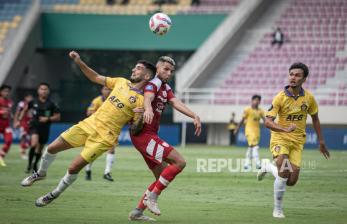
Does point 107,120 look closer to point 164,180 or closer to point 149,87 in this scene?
point 149,87

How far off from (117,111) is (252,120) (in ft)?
50.4

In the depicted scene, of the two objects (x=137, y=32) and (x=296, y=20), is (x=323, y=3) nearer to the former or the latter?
(x=296, y=20)

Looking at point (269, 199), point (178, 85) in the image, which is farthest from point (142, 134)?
point (178, 85)

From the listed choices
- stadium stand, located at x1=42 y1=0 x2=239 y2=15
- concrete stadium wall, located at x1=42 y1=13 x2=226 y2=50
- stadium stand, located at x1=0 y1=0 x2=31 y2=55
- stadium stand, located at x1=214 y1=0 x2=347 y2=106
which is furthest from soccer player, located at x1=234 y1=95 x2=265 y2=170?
stadium stand, located at x1=0 y1=0 x2=31 y2=55

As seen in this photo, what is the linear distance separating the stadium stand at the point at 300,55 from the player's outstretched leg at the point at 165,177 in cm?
3040

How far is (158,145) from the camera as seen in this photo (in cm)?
1217

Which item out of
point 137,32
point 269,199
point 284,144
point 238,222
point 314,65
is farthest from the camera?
point 137,32

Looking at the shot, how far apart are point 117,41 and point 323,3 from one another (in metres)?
11.8

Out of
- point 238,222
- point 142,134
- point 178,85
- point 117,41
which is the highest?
point 117,41

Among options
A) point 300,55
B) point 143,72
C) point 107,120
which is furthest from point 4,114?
point 300,55

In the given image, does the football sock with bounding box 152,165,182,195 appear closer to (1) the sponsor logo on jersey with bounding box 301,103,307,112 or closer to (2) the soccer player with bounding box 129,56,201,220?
(2) the soccer player with bounding box 129,56,201,220

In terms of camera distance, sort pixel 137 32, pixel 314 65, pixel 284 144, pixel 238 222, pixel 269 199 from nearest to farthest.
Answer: pixel 238 222 → pixel 284 144 → pixel 269 199 → pixel 314 65 → pixel 137 32

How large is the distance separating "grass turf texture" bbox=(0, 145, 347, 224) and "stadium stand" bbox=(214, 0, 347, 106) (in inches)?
761

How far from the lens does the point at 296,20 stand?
152 feet
